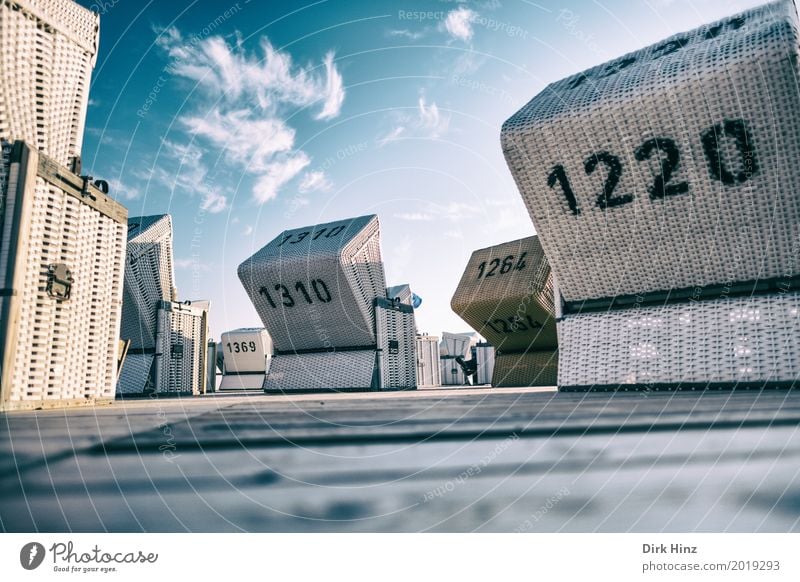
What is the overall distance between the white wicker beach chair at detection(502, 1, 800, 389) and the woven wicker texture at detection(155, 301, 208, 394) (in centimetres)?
714

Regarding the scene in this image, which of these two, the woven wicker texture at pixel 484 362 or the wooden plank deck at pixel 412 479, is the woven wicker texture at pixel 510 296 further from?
the woven wicker texture at pixel 484 362

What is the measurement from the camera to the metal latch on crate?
2.42m

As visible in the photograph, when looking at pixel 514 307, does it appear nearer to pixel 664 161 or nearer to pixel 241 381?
pixel 664 161

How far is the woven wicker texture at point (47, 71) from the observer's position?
225 cm

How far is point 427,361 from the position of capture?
16.7 meters

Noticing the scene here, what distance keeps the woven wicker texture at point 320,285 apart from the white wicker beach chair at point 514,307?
5.75 ft

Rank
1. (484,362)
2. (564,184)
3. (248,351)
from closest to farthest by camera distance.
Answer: (564,184) → (248,351) → (484,362)

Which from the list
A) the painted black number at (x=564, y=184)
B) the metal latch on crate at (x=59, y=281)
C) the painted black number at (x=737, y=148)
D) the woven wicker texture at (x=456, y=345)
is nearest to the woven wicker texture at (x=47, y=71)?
the metal latch on crate at (x=59, y=281)

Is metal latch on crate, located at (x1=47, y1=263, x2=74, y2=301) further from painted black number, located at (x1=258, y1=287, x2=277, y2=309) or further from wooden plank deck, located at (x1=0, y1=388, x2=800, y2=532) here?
painted black number, located at (x1=258, y1=287, x2=277, y2=309)

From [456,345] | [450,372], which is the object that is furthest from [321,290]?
[456,345]

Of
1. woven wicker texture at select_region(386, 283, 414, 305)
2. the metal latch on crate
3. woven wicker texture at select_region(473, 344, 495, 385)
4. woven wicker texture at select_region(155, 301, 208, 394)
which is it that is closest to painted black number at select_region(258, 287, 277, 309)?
woven wicker texture at select_region(155, 301, 208, 394)

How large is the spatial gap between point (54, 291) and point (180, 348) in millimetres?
6685

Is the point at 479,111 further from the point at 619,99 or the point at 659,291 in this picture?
the point at 659,291
